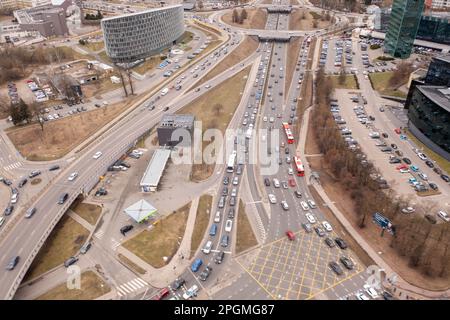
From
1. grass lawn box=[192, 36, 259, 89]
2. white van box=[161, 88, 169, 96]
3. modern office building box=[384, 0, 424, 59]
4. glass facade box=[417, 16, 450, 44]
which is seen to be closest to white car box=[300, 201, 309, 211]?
white van box=[161, 88, 169, 96]

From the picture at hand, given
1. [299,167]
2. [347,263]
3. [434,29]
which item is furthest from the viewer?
[434,29]

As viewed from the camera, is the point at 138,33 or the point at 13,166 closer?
the point at 13,166

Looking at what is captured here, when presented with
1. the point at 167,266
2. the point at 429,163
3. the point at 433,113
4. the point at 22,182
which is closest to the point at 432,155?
the point at 429,163

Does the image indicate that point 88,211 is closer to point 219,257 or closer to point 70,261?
point 70,261

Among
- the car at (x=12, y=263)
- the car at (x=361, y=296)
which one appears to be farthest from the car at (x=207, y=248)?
the car at (x=12, y=263)

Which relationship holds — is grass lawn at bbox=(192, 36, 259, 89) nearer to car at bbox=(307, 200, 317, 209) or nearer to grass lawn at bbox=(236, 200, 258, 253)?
grass lawn at bbox=(236, 200, 258, 253)

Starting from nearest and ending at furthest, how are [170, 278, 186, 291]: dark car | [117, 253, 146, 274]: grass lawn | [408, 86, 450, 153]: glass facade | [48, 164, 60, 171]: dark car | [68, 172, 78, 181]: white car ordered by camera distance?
1. [170, 278, 186, 291]: dark car
2. [117, 253, 146, 274]: grass lawn
3. [68, 172, 78, 181]: white car
4. [48, 164, 60, 171]: dark car
5. [408, 86, 450, 153]: glass facade

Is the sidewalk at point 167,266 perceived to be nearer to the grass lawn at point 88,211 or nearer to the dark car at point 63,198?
the grass lawn at point 88,211
